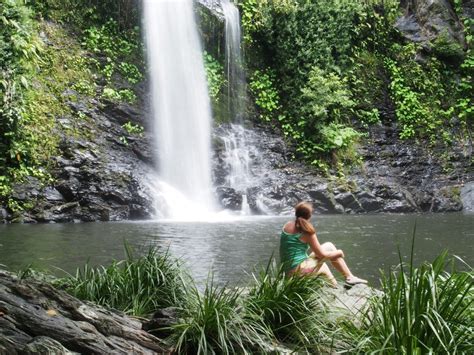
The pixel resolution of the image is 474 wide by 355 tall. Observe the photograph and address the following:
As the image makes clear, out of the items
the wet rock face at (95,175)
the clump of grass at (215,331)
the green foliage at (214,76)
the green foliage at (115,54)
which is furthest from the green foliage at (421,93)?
the clump of grass at (215,331)

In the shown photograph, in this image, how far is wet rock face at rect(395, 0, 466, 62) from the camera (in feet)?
77.4

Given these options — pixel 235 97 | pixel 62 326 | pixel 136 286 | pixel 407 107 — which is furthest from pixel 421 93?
pixel 62 326

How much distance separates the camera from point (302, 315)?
373 cm

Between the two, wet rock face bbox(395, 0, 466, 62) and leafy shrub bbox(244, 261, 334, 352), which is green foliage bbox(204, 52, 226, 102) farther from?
leafy shrub bbox(244, 261, 334, 352)

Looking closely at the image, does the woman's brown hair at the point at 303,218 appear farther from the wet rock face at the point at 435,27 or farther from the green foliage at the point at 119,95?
the wet rock face at the point at 435,27

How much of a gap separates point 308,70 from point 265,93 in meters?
2.04

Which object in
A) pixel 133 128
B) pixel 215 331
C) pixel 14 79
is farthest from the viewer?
pixel 133 128

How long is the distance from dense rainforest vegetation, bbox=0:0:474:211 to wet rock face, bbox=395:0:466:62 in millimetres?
101

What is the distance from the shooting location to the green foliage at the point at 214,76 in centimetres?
2148

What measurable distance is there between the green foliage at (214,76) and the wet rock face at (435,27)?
899 centimetres

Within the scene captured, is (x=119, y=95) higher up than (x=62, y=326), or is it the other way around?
(x=119, y=95)

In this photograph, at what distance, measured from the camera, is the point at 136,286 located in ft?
14.5

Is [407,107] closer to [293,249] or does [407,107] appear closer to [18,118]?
[18,118]

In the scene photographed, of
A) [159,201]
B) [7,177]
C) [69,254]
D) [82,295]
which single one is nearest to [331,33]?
[159,201]
